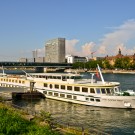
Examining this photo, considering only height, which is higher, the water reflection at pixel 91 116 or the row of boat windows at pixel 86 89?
the row of boat windows at pixel 86 89

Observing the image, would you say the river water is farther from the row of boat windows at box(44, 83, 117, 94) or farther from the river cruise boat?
the row of boat windows at box(44, 83, 117, 94)

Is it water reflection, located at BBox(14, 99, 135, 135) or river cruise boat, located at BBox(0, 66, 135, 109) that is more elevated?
river cruise boat, located at BBox(0, 66, 135, 109)

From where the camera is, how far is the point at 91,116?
46.3 meters

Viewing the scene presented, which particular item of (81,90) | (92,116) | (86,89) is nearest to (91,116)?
(92,116)

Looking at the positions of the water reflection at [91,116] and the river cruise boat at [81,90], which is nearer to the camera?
the water reflection at [91,116]

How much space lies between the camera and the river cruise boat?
2028 inches

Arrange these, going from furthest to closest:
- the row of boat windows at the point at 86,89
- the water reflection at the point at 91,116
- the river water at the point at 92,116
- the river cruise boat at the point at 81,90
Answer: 1. the row of boat windows at the point at 86,89
2. the river cruise boat at the point at 81,90
3. the water reflection at the point at 91,116
4. the river water at the point at 92,116

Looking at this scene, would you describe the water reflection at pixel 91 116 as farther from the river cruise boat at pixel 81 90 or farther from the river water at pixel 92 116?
the river cruise boat at pixel 81 90

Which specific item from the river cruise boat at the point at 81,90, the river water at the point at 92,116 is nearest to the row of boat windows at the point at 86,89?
the river cruise boat at the point at 81,90

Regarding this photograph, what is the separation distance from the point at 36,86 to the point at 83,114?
22.9 meters

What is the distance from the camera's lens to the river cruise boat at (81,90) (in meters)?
51.5

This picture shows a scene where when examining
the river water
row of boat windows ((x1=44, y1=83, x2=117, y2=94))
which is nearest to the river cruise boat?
row of boat windows ((x1=44, y1=83, x2=117, y2=94))

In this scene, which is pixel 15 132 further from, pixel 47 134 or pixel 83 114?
pixel 83 114

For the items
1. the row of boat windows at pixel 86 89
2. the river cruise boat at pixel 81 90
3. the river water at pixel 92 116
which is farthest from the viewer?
the row of boat windows at pixel 86 89
